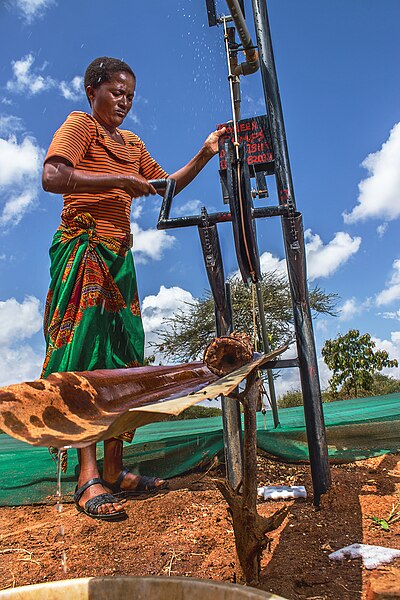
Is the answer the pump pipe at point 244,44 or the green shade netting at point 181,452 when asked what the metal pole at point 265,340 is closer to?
the green shade netting at point 181,452

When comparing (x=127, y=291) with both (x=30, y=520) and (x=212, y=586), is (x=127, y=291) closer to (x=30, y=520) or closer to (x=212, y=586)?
(x=30, y=520)

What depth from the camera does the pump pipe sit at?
8.19 feet

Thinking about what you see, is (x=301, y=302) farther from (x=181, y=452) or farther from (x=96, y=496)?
(x=181, y=452)

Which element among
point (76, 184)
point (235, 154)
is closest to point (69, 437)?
point (235, 154)

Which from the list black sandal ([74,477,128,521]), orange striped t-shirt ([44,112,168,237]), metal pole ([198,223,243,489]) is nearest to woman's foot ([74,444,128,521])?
black sandal ([74,477,128,521])

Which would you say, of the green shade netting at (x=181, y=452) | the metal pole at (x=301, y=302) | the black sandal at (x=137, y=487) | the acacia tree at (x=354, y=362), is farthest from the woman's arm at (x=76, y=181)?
the acacia tree at (x=354, y=362)

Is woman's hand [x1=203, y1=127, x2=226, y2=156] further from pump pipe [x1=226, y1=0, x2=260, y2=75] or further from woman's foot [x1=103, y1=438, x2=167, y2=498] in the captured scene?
woman's foot [x1=103, y1=438, x2=167, y2=498]

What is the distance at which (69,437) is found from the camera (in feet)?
3.19

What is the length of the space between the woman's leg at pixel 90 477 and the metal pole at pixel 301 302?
958mm

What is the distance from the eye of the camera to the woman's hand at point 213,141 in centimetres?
270

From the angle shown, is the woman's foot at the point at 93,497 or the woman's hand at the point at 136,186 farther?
the woman's hand at the point at 136,186

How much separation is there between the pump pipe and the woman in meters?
0.42

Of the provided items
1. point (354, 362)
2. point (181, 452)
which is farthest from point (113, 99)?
point (354, 362)

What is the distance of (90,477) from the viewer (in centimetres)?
237
